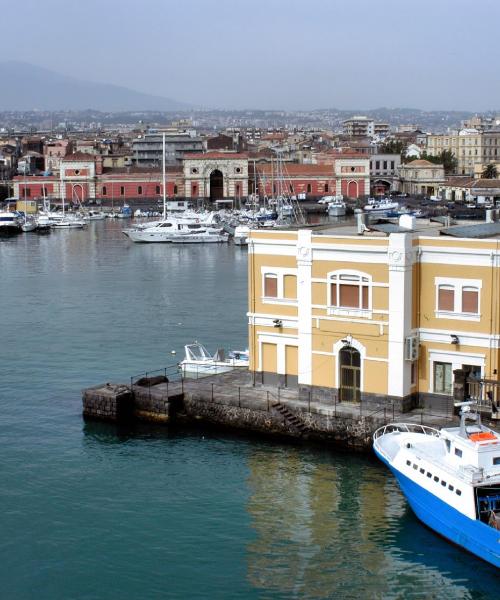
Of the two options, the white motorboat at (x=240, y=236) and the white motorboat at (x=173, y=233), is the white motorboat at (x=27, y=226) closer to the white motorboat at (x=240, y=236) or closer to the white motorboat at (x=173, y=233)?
the white motorboat at (x=173, y=233)

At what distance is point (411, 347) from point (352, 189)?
5492cm

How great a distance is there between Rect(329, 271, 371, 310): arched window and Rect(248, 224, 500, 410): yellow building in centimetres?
1

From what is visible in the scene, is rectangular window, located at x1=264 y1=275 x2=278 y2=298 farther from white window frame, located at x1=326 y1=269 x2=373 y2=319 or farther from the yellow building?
white window frame, located at x1=326 y1=269 x2=373 y2=319

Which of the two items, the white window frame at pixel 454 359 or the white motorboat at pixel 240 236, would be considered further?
the white motorboat at pixel 240 236

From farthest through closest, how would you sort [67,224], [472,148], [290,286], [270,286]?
1. [472,148]
2. [67,224]
3. [270,286]
4. [290,286]

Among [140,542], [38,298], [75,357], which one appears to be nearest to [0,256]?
[38,298]

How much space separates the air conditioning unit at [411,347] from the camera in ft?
47.9

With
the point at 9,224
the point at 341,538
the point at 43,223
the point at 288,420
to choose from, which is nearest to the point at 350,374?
the point at 288,420

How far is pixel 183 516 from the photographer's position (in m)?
12.9

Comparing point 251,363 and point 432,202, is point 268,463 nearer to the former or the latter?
point 251,363

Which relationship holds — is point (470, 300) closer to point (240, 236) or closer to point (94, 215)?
point (240, 236)

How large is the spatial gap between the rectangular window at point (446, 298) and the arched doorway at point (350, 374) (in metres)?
1.27

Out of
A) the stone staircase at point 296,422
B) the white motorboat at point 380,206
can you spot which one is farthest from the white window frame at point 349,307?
the white motorboat at point 380,206

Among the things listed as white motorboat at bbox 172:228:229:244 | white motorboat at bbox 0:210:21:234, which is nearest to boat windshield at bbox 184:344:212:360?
white motorboat at bbox 172:228:229:244
